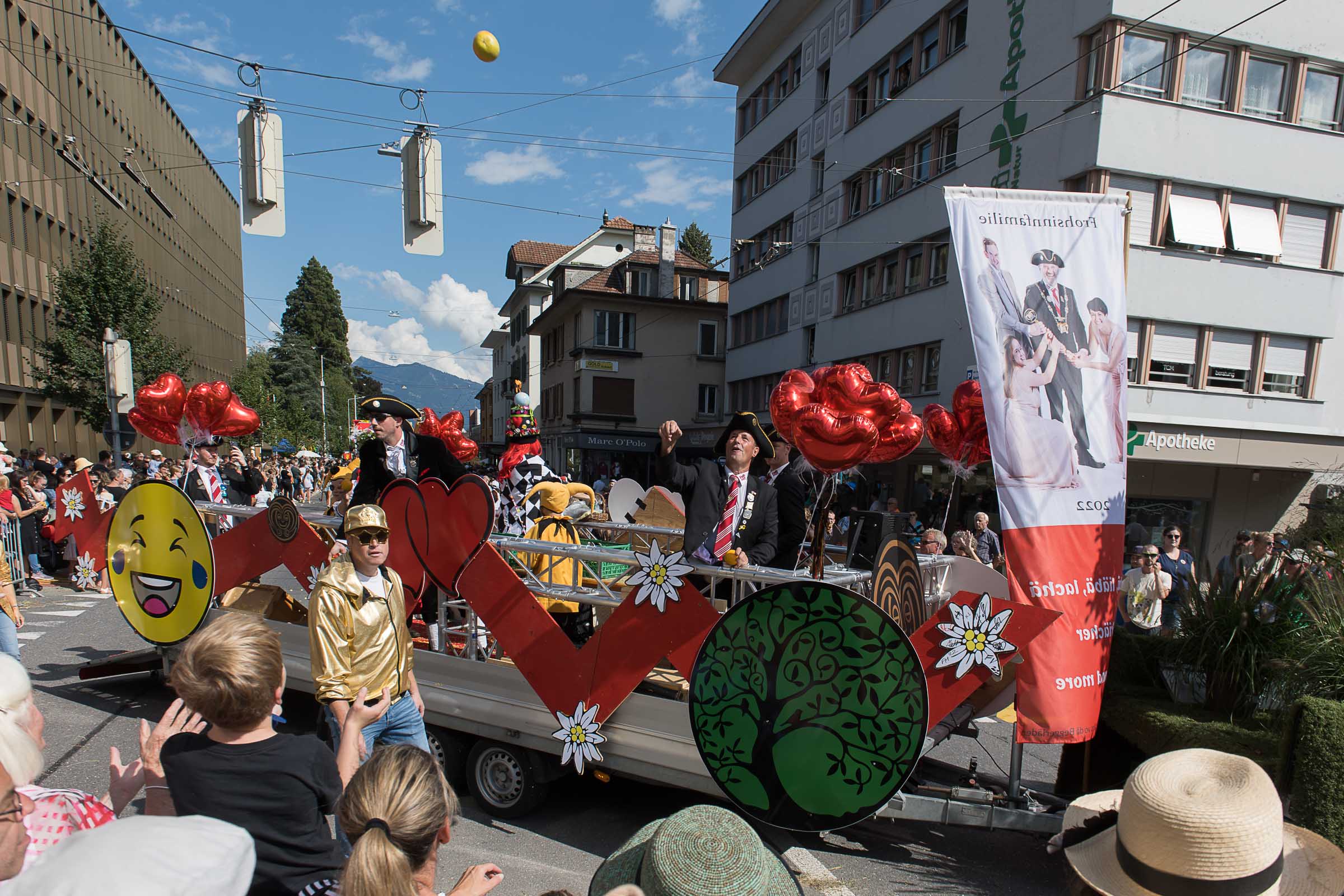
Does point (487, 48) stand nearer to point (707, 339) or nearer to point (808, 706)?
point (808, 706)

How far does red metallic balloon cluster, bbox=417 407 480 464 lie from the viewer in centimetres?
975

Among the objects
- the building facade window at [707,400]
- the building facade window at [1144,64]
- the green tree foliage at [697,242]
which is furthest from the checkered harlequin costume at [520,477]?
the green tree foliage at [697,242]

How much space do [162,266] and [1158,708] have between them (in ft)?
156

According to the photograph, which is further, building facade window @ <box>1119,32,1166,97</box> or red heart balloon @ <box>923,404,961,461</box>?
building facade window @ <box>1119,32,1166,97</box>

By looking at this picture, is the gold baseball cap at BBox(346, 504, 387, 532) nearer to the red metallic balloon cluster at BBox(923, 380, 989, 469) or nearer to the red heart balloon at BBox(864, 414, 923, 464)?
the red heart balloon at BBox(864, 414, 923, 464)

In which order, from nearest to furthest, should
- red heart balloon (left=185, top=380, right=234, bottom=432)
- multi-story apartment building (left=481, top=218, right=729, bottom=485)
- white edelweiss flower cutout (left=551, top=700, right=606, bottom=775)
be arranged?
white edelweiss flower cutout (left=551, top=700, right=606, bottom=775) → red heart balloon (left=185, top=380, right=234, bottom=432) → multi-story apartment building (left=481, top=218, right=729, bottom=485)

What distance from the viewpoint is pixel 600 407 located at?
34156 millimetres

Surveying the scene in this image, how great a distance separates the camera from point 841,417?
11.5ft

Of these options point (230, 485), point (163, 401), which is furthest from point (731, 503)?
point (230, 485)

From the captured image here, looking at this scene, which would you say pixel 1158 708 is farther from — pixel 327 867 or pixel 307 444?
pixel 307 444

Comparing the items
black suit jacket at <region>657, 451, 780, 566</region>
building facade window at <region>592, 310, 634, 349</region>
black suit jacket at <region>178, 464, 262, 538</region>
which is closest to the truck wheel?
black suit jacket at <region>657, 451, 780, 566</region>

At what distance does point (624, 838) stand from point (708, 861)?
320 centimetres

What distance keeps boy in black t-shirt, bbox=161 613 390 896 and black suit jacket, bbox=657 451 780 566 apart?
239 centimetres

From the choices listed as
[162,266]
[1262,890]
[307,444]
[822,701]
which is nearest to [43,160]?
[162,266]
